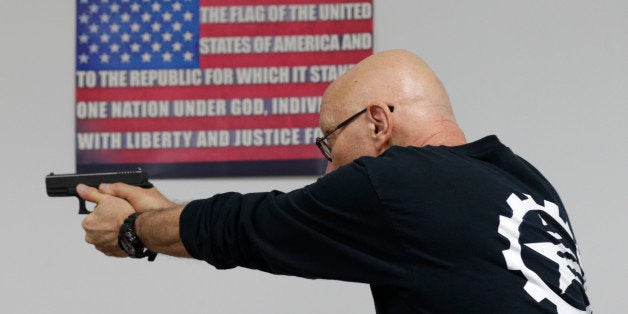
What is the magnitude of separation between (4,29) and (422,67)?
1442mm

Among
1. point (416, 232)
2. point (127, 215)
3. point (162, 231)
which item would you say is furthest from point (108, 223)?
point (416, 232)

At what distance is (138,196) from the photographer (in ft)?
4.08

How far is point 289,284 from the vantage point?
2.10m

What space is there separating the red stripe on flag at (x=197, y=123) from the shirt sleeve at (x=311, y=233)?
3.41 feet

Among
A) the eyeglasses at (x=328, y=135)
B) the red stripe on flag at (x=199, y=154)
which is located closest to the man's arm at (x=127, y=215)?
the eyeglasses at (x=328, y=135)

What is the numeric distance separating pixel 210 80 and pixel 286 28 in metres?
0.26

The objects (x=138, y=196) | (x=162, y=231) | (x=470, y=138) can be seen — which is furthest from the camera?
(x=470, y=138)

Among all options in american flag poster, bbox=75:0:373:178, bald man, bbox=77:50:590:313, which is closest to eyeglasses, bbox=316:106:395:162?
bald man, bbox=77:50:590:313

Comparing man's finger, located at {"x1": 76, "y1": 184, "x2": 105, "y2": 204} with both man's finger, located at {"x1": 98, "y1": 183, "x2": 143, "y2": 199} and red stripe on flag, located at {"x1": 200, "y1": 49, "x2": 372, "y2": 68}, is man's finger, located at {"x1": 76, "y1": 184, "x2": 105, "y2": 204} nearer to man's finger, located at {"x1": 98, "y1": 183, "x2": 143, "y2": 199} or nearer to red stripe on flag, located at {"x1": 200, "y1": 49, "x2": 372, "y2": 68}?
man's finger, located at {"x1": 98, "y1": 183, "x2": 143, "y2": 199}

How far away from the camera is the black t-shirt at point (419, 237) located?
0.96 m

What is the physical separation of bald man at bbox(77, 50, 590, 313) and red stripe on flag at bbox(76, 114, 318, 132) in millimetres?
1002

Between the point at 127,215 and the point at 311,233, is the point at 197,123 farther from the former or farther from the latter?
the point at 311,233

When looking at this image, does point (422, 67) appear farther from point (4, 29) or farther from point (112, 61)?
point (4, 29)

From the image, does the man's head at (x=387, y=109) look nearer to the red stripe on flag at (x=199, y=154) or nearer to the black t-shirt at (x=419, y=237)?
the black t-shirt at (x=419, y=237)
